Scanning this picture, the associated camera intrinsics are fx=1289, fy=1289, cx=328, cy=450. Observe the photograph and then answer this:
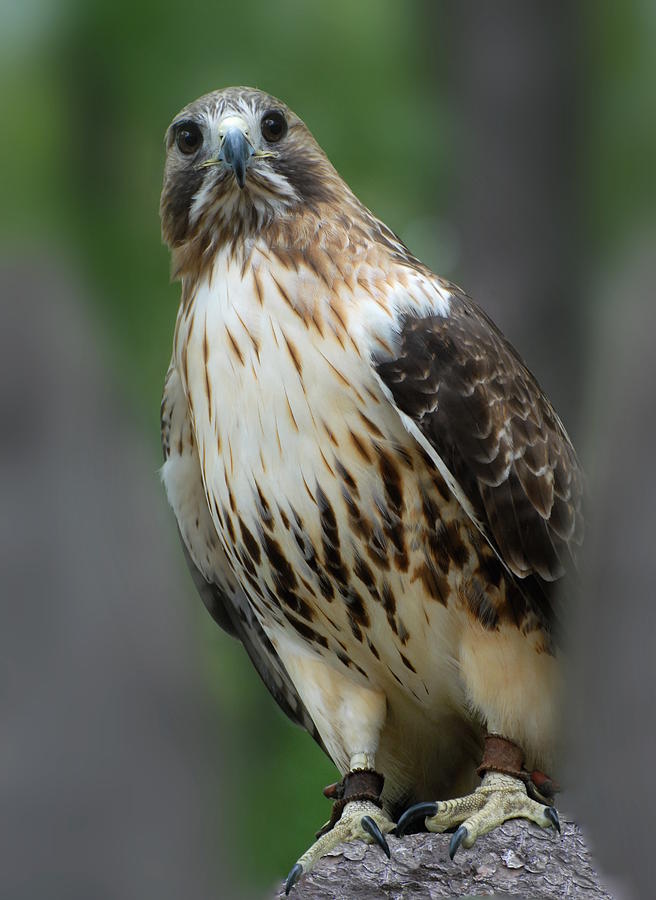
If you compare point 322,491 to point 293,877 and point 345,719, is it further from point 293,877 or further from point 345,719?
point 293,877

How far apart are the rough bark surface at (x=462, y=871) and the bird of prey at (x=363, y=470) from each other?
52 mm

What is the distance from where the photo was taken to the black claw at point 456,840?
264cm

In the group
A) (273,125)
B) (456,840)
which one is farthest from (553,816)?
(273,125)

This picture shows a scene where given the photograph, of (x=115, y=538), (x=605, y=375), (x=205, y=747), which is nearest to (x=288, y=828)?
(x=205, y=747)

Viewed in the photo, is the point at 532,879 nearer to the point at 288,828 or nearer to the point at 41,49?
the point at 288,828

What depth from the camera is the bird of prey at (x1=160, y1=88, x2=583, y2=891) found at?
287 cm

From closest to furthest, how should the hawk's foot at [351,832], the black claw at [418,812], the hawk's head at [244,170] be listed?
the hawk's foot at [351,832]
the black claw at [418,812]
the hawk's head at [244,170]

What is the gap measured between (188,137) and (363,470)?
952 millimetres

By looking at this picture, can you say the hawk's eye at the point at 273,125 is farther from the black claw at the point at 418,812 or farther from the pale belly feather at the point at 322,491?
the black claw at the point at 418,812

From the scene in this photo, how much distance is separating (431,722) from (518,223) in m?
1.95

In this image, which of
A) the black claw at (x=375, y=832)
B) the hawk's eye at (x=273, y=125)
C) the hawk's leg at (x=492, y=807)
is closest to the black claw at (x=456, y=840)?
the hawk's leg at (x=492, y=807)

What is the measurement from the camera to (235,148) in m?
2.94

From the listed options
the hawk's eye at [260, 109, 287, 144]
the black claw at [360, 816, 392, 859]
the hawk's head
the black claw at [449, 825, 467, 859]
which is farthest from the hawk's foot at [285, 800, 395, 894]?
the hawk's eye at [260, 109, 287, 144]

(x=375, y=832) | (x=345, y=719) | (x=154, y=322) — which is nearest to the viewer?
(x=375, y=832)
